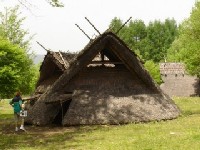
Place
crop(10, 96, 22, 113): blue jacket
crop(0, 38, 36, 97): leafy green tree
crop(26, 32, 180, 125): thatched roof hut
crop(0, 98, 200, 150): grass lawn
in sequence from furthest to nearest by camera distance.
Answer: crop(0, 38, 36, 97): leafy green tree
crop(26, 32, 180, 125): thatched roof hut
crop(10, 96, 22, 113): blue jacket
crop(0, 98, 200, 150): grass lawn

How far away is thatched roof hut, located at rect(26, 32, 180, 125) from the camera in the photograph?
22469 millimetres

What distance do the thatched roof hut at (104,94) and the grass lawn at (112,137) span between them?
97cm

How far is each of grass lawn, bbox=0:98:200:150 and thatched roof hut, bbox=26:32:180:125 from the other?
97cm

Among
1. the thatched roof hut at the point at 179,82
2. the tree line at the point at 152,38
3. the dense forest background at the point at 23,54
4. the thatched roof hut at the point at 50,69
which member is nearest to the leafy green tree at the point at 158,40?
the tree line at the point at 152,38

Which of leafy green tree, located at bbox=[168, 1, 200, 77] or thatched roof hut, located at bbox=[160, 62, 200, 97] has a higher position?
leafy green tree, located at bbox=[168, 1, 200, 77]

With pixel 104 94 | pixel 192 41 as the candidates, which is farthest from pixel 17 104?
pixel 192 41

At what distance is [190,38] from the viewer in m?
54.6

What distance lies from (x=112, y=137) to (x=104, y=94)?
20.1 ft

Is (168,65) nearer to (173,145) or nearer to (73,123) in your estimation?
(73,123)

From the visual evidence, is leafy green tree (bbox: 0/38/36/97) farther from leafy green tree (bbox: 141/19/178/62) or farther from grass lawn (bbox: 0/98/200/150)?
leafy green tree (bbox: 141/19/178/62)

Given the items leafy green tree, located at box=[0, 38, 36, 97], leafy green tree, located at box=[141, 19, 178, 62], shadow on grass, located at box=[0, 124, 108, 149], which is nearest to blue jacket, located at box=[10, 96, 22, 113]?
shadow on grass, located at box=[0, 124, 108, 149]

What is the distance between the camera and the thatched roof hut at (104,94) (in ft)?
73.7

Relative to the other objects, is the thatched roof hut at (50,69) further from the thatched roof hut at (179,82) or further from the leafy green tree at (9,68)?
the thatched roof hut at (179,82)

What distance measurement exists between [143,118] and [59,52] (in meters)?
7.62
